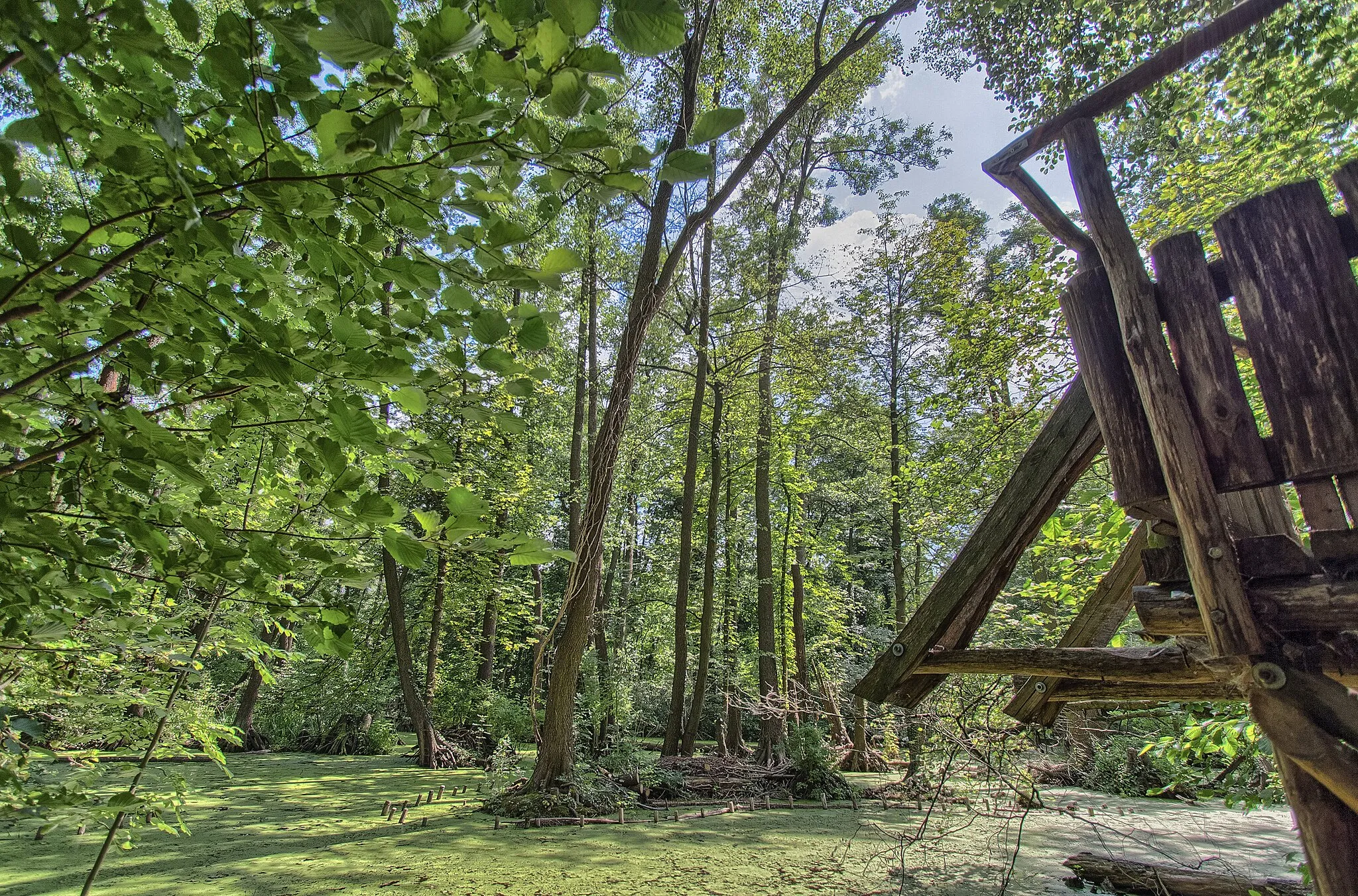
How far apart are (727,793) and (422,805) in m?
3.72

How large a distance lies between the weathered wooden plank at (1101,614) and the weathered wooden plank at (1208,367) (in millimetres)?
1174

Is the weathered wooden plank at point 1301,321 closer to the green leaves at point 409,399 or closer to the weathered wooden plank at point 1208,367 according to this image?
the weathered wooden plank at point 1208,367

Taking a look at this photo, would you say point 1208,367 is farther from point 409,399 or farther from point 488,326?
point 409,399

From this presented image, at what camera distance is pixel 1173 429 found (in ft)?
4.88

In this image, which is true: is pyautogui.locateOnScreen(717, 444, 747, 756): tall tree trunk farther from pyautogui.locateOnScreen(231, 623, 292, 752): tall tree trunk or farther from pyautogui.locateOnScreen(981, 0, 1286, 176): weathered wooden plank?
pyautogui.locateOnScreen(981, 0, 1286, 176): weathered wooden plank

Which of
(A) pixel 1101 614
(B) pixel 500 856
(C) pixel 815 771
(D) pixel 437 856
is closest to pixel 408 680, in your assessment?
(D) pixel 437 856

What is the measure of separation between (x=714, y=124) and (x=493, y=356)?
0.45 meters

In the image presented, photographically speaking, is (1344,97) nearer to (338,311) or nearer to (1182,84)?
(1182,84)

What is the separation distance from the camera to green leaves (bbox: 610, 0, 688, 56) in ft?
1.84

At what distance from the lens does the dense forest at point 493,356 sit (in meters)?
0.78

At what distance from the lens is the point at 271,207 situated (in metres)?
0.79

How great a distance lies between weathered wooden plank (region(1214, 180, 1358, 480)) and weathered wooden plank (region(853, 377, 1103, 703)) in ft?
1.61

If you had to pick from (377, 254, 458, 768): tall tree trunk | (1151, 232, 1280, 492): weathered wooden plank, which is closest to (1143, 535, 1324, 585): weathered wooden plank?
(1151, 232, 1280, 492): weathered wooden plank

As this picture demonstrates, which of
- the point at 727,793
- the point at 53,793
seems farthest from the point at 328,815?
the point at 53,793
